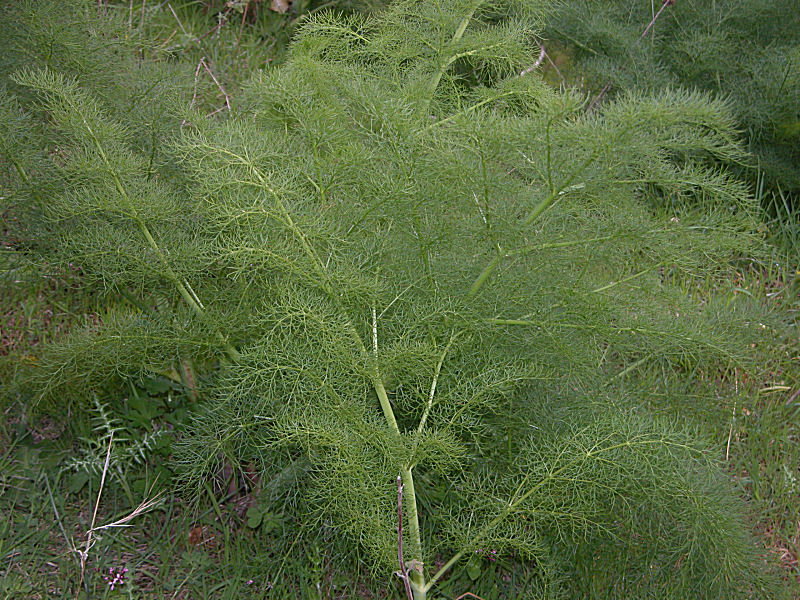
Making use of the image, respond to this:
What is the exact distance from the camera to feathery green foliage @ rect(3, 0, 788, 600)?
1258 mm

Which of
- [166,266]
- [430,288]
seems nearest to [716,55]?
[430,288]

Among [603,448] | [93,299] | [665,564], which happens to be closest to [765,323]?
[665,564]

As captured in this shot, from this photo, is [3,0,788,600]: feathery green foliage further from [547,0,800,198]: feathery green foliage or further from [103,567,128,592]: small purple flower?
[547,0,800,198]: feathery green foliage

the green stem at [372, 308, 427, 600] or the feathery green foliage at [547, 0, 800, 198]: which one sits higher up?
the feathery green foliage at [547, 0, 800, 198]

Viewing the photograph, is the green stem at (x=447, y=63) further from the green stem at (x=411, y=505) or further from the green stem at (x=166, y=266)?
the green stem at (x=166, y=266)

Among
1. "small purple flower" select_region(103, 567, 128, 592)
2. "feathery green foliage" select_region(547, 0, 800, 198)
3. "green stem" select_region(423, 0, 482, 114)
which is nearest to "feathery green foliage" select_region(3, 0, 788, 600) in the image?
"green stem" select_region(423, 0, 482, 114)

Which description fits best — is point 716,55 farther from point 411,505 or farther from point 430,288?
point 411,505

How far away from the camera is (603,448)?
128 cm

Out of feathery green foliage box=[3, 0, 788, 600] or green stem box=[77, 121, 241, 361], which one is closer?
feathery green foliage box=[3, 0, 788, 600]

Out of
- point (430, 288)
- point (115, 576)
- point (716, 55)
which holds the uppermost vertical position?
point (716, 55)

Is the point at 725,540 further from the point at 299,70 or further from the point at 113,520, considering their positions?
the point at 113,520

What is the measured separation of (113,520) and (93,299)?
672 mm

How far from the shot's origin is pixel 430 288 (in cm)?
139

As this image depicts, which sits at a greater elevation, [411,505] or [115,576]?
Answer: [411,505]
